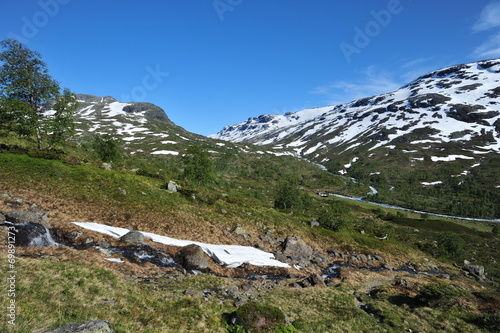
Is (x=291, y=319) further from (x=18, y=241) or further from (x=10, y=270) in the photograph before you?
(x=18, y=241)

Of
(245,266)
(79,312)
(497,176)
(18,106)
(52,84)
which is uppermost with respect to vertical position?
(497,176)

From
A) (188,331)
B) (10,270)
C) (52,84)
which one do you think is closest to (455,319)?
(188,331)

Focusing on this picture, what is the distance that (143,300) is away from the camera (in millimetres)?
12711

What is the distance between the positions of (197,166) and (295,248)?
96.9 feet

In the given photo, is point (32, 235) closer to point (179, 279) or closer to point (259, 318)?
point (179, 279)

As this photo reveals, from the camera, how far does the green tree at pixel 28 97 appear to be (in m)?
31.5

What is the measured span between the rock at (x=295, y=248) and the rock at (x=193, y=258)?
1223 centimetres

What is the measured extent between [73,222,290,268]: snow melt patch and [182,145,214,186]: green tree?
27459mm

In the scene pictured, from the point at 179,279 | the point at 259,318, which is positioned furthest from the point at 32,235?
the point at 259,318

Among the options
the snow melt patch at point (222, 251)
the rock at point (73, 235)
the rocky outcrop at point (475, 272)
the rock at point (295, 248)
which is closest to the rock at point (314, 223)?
the rock at point (295, 248)

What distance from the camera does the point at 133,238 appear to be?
2167 cm

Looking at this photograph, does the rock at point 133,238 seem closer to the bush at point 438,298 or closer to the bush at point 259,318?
the bush at point 259,318

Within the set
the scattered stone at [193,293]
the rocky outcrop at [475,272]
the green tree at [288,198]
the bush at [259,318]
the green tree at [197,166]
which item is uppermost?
the green tree at [197,166]

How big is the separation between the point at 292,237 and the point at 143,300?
2351 cm
